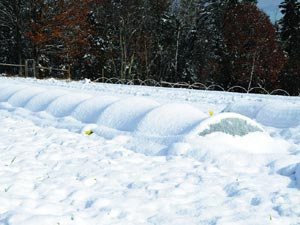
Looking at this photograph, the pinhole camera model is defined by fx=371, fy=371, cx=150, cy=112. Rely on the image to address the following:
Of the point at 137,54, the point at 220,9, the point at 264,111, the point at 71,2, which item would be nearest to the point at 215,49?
the point at 220,9

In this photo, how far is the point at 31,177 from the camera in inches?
178

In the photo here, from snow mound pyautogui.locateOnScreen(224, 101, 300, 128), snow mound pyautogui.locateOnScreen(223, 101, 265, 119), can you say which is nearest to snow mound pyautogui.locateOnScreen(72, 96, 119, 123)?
snow mound pyautogui.locateOnScreen(223, 101, 265, 119)

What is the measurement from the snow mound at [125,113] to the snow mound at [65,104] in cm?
141

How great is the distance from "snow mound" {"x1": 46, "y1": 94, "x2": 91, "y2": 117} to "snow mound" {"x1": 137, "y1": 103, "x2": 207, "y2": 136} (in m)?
2.68

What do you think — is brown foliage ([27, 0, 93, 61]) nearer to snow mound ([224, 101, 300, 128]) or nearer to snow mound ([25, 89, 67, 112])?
snow mound ([25, 89, 67, 112])

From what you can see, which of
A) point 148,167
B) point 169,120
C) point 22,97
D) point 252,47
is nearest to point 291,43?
point 252,47

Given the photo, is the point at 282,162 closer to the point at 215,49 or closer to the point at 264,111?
the point at 264,111

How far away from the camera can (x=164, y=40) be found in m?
34.8

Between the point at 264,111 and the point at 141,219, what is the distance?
6.03 meters

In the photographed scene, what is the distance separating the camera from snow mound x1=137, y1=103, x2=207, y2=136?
633cm

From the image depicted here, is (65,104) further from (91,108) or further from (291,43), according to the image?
(291,43)

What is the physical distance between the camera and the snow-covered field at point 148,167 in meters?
3.57

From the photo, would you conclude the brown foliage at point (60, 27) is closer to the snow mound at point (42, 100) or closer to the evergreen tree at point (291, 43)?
the snow mound at point (42, 100)

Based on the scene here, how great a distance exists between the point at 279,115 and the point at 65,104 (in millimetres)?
5114
